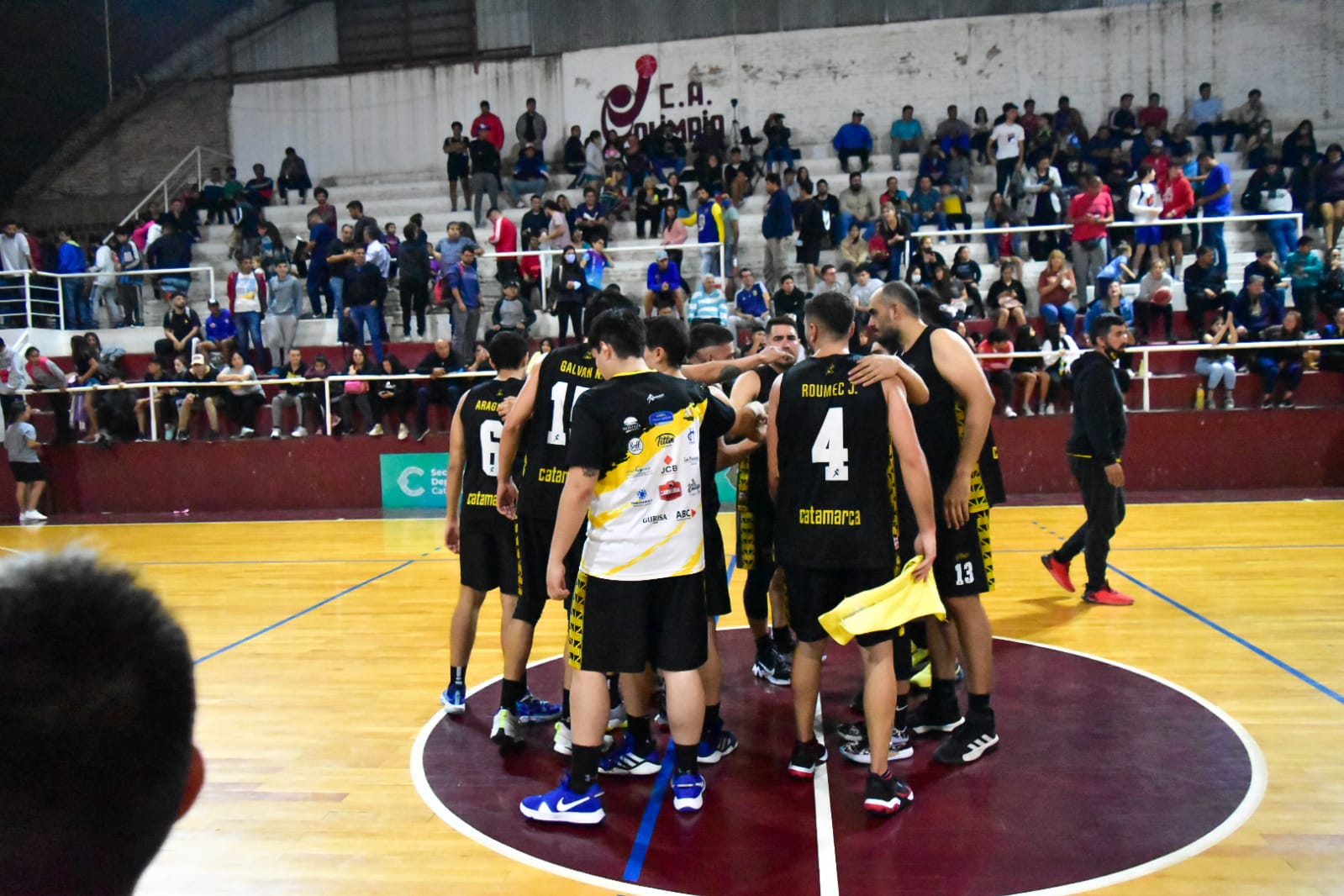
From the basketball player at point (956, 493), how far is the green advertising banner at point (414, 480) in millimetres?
11313

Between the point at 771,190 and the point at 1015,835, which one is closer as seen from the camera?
the point at 1015,835

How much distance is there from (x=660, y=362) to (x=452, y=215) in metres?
19.2

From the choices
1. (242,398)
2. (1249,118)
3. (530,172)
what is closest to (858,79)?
(530,172)

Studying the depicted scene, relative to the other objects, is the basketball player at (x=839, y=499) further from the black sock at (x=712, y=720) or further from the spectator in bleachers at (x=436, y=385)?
the spectator in bleachers at (x=436, y=385)

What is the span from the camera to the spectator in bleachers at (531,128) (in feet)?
77.0

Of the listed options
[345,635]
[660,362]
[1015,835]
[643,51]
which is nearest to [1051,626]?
[1015,835]

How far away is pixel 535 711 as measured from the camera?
546cm

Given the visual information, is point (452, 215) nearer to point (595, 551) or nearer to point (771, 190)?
point (771, 190)

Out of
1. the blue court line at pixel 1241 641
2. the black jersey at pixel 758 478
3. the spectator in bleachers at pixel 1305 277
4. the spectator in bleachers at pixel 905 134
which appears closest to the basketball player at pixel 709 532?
the black jersey at pixel 758 478

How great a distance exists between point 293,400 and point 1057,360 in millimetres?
11508

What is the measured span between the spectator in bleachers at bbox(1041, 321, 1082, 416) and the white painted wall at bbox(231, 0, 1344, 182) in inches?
443

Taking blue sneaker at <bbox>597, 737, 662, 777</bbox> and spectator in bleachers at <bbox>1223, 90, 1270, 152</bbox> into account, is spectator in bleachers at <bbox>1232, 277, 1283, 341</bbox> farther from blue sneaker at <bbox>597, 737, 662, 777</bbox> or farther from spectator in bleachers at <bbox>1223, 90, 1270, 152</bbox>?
blue sneaker at <bbox>597, 737, 662, 777</bbox>

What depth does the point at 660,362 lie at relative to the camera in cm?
445

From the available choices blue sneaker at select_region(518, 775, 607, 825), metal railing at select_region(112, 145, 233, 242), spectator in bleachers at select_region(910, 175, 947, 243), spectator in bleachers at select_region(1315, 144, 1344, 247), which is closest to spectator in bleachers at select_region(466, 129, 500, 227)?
metal railing at select_region(112, 145, 233, 242)
